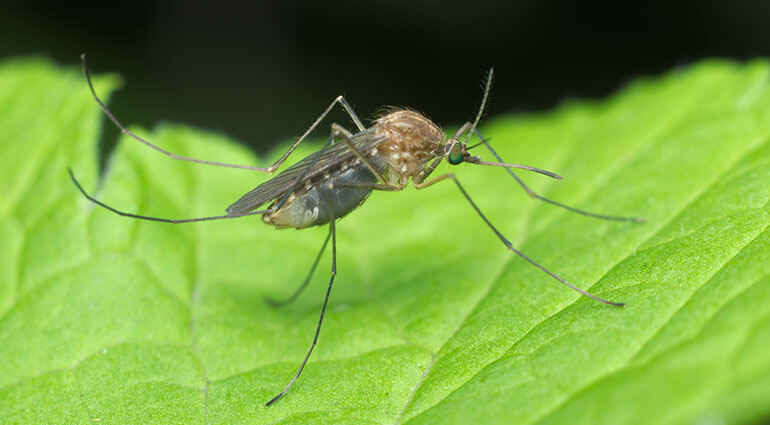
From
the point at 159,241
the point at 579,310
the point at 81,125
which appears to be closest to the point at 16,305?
the point at 159,241

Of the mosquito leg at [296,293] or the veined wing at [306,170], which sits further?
the mosquito leg at [296,293]

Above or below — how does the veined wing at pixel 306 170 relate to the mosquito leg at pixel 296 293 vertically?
above

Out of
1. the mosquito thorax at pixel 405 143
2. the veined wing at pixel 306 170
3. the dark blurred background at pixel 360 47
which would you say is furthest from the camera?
the dark blurred background at pixel 360 47

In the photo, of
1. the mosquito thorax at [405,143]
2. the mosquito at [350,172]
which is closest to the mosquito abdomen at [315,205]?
the mosquito at [350,172]

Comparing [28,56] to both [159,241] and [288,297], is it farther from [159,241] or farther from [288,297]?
[288,297]

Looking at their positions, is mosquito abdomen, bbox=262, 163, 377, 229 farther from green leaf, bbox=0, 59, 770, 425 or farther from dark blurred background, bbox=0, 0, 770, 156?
dark blurred background, bbox=0, 0, 770, 156

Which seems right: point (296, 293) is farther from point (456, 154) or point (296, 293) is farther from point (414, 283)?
point (456, 154)

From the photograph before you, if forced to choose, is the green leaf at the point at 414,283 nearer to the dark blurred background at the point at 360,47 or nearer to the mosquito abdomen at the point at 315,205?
the mosquito abdomen at the point at 315,205
